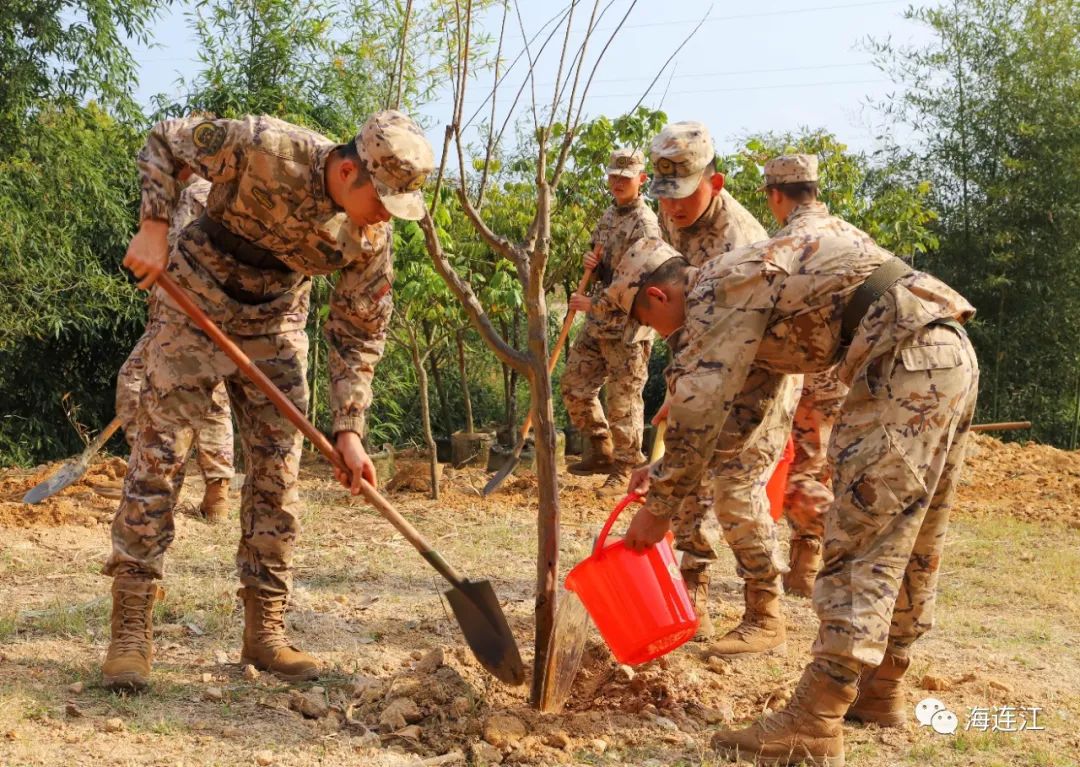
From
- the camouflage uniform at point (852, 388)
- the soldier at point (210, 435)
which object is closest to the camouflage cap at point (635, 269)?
the camouflage uniform at point (852, 388)

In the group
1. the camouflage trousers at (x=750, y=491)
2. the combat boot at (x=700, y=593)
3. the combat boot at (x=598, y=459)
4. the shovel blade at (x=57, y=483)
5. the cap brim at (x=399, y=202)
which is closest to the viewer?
the cap brim at (x=399, y=202)

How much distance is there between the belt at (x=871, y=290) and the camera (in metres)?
2.92

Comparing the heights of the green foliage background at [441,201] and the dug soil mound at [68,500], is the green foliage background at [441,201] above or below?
above

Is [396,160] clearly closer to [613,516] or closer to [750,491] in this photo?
[613,516]

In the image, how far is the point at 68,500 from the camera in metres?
6.78

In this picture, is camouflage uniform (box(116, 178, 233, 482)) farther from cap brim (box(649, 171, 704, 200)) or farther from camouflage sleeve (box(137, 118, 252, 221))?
cap brim (box(649, 171, 704, 200))

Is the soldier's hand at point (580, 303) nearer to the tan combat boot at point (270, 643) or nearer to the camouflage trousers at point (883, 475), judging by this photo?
the tan combat boot at point (270, 643)

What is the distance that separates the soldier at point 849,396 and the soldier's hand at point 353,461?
88 cm

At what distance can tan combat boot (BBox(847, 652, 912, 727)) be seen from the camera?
339 centimetres

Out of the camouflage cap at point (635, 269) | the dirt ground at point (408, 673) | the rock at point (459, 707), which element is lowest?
the dirt ground at point (408, 673)

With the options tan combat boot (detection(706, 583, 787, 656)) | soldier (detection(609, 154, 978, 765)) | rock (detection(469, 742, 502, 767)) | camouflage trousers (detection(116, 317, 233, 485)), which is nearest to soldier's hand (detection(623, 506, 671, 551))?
soldier (detection(609, 154, 978, 765))

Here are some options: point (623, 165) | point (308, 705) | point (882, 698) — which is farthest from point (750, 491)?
point (623, 165)

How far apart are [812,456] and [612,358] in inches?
98.4

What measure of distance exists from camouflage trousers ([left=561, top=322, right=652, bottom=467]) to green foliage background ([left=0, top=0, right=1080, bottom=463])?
0.73 metres
